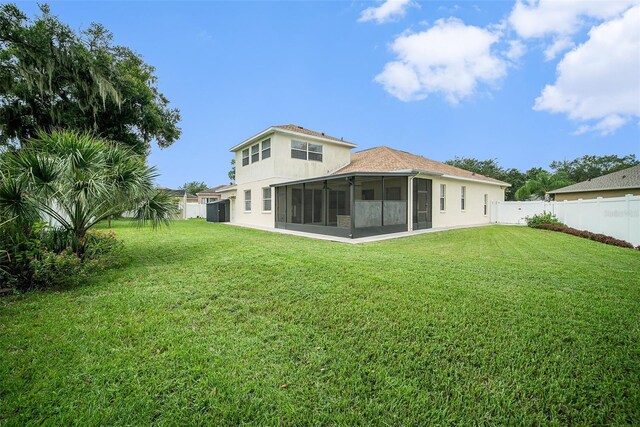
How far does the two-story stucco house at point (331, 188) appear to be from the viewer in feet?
45.7

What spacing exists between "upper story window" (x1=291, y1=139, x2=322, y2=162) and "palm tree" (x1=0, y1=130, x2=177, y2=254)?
1038cm

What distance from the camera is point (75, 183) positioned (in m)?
5.30

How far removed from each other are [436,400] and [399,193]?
1278 cm

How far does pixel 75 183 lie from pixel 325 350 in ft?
18.1

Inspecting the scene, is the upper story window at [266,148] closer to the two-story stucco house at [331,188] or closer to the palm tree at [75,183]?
the two-story stucco house at [331,188]

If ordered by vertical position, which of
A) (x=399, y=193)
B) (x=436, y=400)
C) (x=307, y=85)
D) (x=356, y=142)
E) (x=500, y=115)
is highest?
(x=307, y=85)

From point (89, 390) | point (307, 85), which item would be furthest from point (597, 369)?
point (307, 85)

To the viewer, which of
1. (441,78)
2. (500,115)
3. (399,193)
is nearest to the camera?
(399,193)

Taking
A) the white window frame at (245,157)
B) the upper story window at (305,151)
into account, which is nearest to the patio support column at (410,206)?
the upper story window at (305,151)

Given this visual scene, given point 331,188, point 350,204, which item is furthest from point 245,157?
point 350,204

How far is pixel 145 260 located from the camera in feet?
22.4

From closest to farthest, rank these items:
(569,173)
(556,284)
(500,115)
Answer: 1. (556,284)
2. (500,115)
3. (569,173)

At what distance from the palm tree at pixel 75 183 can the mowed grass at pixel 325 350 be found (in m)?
1.56

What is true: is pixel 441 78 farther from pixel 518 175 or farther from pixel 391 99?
pixel 518 175
